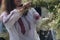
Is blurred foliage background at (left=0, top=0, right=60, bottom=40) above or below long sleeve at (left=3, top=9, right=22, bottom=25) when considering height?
below

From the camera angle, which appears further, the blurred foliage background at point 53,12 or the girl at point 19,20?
the blurred foliage background at point 53,12

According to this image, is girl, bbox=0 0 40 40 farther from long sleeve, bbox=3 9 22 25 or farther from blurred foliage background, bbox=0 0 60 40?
blurred foliage background, bbox=0 0 60 40

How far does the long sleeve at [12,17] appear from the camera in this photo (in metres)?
1.48

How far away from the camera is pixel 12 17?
149 centimetres

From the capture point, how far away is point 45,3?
8.05 feet

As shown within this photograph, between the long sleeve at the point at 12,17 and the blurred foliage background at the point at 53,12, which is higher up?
the long sleeve at the point at 12,17

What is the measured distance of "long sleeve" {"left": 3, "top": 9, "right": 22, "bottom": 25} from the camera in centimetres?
148

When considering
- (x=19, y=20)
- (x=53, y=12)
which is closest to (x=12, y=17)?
(x=19, y=20)

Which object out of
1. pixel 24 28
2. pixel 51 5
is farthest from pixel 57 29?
pixel 24 28

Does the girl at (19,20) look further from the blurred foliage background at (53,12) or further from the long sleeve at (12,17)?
the blurred foliage background at (53,12)

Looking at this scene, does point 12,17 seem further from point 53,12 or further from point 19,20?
point 53,12

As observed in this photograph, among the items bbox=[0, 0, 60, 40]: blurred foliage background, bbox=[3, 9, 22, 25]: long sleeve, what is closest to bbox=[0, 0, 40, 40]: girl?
bbox=[3, 9, 22, 25]: long sleeve

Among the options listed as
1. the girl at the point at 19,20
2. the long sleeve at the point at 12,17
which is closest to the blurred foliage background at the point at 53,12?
the girl at the point at 19,20

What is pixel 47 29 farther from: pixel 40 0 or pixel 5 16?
pixel 5 16
